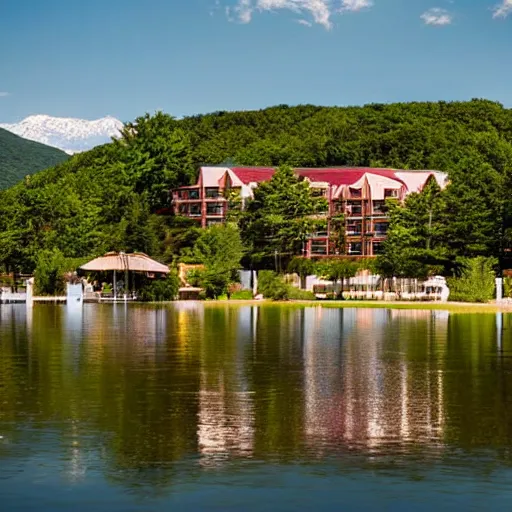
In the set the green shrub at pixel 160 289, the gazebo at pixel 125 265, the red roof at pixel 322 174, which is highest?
the red roof at pixel 322 174

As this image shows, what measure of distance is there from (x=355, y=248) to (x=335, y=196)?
15.9 feet

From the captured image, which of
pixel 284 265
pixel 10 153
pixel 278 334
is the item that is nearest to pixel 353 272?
pixel 284 265

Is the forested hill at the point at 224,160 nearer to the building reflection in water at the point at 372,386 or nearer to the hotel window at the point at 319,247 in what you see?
the hotel window at the point at 319,247

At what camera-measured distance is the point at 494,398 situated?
18703 mm

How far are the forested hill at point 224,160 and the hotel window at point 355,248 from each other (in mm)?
10927

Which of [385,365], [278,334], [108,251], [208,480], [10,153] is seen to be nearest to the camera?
[208,480]

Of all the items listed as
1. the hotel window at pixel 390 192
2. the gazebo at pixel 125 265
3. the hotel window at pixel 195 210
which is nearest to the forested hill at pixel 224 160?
the hotel window at pixel 195 210

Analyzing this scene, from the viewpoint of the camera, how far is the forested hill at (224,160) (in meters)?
73.8

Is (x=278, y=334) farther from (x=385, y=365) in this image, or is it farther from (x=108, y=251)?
(x=108, y=251)

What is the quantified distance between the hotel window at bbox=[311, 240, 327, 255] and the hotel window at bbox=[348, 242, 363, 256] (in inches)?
86.8

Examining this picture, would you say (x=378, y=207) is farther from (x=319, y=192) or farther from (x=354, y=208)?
(x=319, y=192)

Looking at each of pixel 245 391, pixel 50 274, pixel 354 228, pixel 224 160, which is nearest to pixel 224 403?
pixel 245 391

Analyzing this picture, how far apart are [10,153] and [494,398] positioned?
615ft

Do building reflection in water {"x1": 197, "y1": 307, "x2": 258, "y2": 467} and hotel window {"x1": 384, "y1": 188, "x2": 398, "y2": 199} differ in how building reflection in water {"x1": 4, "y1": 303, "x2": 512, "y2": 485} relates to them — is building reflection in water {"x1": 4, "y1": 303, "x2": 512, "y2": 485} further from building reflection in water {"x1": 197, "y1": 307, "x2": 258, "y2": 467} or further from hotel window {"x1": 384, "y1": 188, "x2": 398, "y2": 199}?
hotel window {"x1": 384, "y1": 188, "x2": 398, "y2": 199}
